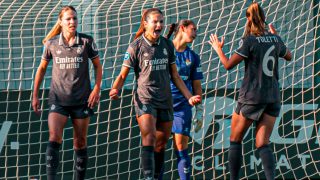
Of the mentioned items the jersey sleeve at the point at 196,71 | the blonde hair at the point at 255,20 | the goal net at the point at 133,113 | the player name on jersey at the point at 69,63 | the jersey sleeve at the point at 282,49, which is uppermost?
the blonde hair at the point at 255,20

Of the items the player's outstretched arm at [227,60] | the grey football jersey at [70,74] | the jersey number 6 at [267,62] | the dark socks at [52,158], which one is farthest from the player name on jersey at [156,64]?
the dark socks at [52,158]

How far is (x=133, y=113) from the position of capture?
36.3ft

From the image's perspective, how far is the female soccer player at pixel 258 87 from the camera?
8.09 m

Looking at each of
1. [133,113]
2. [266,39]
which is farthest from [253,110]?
[133,113]

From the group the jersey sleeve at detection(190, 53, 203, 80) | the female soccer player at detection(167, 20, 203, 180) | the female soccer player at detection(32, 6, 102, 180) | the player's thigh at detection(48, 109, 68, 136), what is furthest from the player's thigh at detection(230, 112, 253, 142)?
the player's thigh at detection(48, 109, 68, 136)

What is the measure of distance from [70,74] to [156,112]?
827 mm

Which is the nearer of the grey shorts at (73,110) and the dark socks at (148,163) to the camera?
the dark socks at (148,163)

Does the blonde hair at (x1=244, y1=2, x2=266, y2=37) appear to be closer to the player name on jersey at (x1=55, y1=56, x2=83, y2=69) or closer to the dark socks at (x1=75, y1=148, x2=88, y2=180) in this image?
the player name on jersey at (x1=55, y1=56, x2=83, y2=69)

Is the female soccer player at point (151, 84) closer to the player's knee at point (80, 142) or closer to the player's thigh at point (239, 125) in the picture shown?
the player's thigh at point (239, 125)

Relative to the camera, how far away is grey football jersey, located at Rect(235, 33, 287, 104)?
26.6 ft

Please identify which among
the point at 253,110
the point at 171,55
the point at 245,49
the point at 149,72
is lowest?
the point at 253,110

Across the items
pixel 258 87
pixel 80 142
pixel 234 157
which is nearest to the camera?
pixel 258 87

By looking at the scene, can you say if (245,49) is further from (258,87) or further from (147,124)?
(147,124)

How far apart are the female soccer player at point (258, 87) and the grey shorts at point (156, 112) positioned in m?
0.56
